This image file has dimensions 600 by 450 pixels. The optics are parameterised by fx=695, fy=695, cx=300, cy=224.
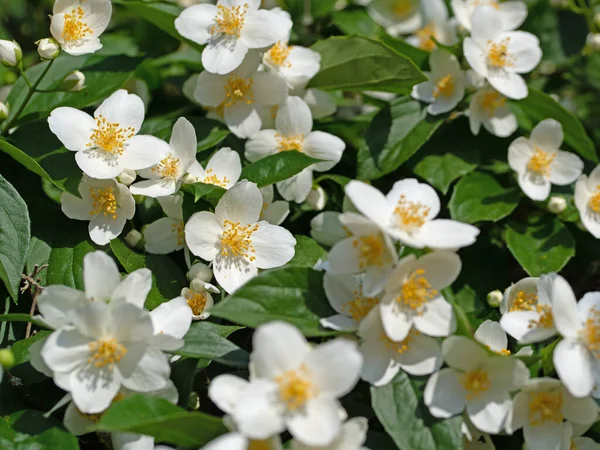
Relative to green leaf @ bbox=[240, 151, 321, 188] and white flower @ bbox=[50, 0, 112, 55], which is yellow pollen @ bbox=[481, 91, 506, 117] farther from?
white flower @ bbox=[50, 0, 112, 55]

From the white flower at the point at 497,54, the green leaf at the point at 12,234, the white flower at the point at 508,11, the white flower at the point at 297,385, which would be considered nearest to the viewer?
the white flower at the point at 297,385

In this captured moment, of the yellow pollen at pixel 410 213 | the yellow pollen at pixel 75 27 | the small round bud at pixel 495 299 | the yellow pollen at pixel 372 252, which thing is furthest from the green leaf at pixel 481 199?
the yellow pollen at pixel 75 27

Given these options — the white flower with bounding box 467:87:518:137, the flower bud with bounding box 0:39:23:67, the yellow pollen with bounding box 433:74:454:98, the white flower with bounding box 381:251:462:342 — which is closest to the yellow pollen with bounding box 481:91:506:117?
the white flower with bounding box 467:87:518:137

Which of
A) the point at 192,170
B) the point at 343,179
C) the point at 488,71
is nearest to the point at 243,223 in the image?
the point at 192,170

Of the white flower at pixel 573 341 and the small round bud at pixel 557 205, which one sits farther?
the small round bud at pixel 557 205

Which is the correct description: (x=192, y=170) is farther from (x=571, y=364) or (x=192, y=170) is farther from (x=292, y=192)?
(x=571, y=364)

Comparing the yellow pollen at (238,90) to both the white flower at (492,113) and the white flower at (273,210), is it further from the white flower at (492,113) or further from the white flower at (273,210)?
the white flower at (492,113)

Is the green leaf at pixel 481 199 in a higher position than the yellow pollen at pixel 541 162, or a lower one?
lower
